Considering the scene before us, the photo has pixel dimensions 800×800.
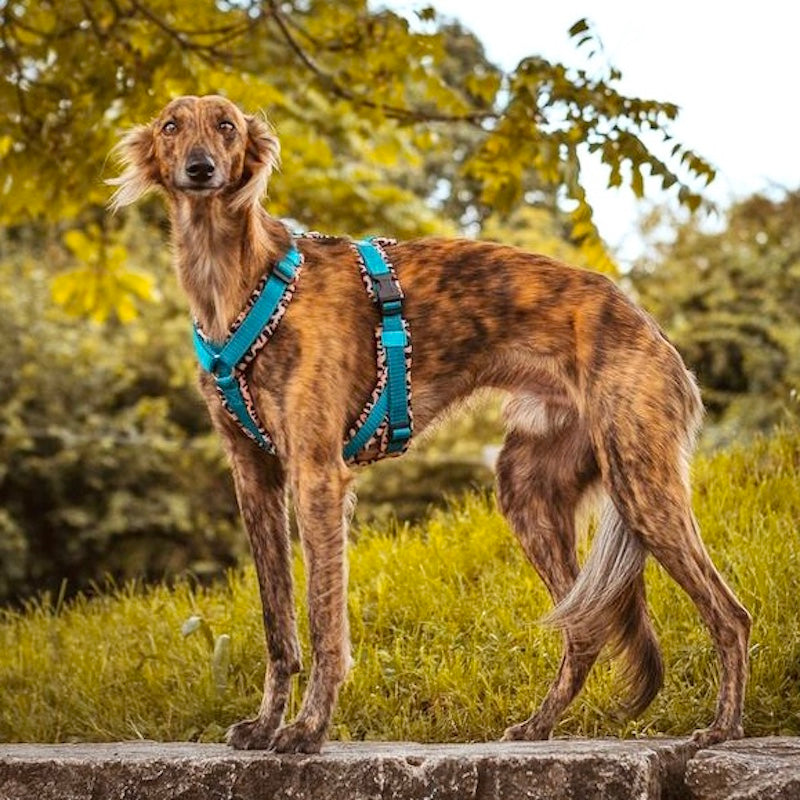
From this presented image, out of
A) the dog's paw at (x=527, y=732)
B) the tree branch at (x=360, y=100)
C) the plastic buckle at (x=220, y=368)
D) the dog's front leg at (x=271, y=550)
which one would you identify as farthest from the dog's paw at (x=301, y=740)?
the tree branch at (x=360, y=100)

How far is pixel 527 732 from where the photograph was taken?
468 centimetres

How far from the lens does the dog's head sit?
4.16m

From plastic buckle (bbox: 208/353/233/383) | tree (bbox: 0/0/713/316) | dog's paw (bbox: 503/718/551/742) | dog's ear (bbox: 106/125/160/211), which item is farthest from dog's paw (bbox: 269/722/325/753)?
tree (bbox: 0/0/713/316)

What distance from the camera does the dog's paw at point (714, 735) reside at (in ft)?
13.9

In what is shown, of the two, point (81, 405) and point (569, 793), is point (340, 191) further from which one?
point (569, 793)

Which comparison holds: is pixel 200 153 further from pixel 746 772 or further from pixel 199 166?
pixel 746 772

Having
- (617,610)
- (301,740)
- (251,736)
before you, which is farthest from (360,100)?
(301,740)

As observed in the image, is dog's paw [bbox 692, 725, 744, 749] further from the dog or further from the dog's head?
the dog's head

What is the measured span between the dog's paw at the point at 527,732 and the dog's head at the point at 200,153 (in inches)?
75.8

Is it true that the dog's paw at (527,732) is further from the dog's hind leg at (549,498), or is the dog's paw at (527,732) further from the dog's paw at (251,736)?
the dog's paw at (251,736)

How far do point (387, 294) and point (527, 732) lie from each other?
4.95ft

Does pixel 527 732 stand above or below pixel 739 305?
below

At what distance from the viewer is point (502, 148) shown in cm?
723

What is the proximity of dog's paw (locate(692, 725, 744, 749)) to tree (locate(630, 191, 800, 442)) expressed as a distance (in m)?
8.90
